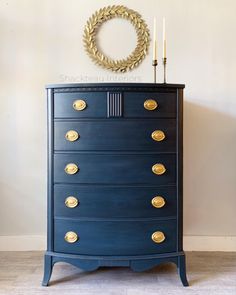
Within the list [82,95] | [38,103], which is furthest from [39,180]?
[82,95]

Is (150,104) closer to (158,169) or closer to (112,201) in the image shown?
(158,169)

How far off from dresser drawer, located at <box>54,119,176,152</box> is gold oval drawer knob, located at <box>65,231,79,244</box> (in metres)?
0.49

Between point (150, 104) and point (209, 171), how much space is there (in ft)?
3.03

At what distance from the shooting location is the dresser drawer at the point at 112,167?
6.16ft

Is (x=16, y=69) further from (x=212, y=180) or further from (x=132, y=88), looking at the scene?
(x=212, y=180)

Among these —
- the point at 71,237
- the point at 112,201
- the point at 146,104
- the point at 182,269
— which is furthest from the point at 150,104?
the point at 182,269

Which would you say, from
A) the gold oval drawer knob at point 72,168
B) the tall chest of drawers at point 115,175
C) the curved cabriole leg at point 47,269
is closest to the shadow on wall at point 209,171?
the tall chest of drawers at point 115,175

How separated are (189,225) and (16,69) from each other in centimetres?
175

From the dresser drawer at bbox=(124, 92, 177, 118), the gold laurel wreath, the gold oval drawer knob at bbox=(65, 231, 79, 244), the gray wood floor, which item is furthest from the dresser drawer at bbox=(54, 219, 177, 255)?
the gold laurel wreath

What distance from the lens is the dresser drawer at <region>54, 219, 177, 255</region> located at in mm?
1901

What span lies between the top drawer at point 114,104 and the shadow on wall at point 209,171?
67 cm

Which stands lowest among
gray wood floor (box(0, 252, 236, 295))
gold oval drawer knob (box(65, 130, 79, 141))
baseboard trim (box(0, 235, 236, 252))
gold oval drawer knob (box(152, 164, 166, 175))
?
gray wood floor (box(0, 252, 236, 295))

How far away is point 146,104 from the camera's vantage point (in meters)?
1.86

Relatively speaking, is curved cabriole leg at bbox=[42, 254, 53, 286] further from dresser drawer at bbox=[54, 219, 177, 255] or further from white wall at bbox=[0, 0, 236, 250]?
white wall at bbox=[0, 0, 236, 250]
